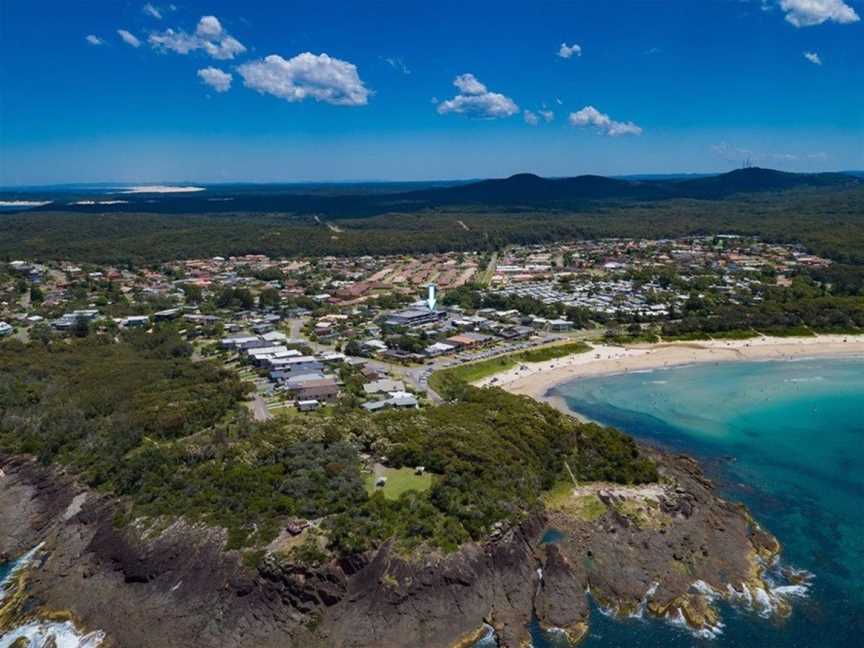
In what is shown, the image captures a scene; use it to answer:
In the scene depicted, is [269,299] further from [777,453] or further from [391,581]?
[391,581]

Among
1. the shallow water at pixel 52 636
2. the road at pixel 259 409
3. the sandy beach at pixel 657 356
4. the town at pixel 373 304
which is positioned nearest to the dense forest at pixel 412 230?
the town at pixel 373 304

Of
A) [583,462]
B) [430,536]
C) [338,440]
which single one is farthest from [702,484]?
[338,440]

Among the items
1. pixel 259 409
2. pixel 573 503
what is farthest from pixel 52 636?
pixel 573 503

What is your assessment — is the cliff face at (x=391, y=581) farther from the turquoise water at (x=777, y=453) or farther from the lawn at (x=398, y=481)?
the lawn at (x=398, y=481)

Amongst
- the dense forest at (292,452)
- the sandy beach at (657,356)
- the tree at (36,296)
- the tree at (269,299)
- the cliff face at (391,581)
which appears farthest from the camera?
the tree at (269,299)

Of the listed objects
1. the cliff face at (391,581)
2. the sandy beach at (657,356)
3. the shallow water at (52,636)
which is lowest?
the sandy beach at (657,356)

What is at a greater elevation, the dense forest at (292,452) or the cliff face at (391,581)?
the dense forest at (292,452)
